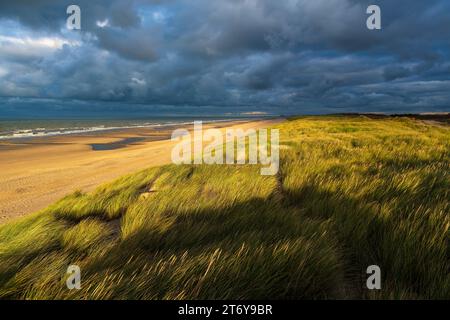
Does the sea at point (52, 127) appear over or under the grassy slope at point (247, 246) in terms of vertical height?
over

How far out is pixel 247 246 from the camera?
2242mm

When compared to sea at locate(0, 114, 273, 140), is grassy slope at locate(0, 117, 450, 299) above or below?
below

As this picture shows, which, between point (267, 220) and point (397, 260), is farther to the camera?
point (267, 220)

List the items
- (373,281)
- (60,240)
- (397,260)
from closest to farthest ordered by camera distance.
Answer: (373,281) → (397,260) → (60,240)

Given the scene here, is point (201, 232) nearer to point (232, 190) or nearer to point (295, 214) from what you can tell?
point (295, 214)

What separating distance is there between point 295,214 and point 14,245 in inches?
118

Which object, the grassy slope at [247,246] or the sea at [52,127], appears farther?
the sea at [52,127]

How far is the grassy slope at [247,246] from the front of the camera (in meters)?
1.84

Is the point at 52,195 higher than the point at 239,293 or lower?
lower

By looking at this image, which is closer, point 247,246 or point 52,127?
point 247,246

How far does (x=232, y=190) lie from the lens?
429cm

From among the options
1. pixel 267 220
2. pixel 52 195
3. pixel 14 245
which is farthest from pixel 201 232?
pixel 52 195

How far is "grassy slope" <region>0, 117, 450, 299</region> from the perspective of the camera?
1.84m

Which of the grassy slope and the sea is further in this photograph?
the sea
